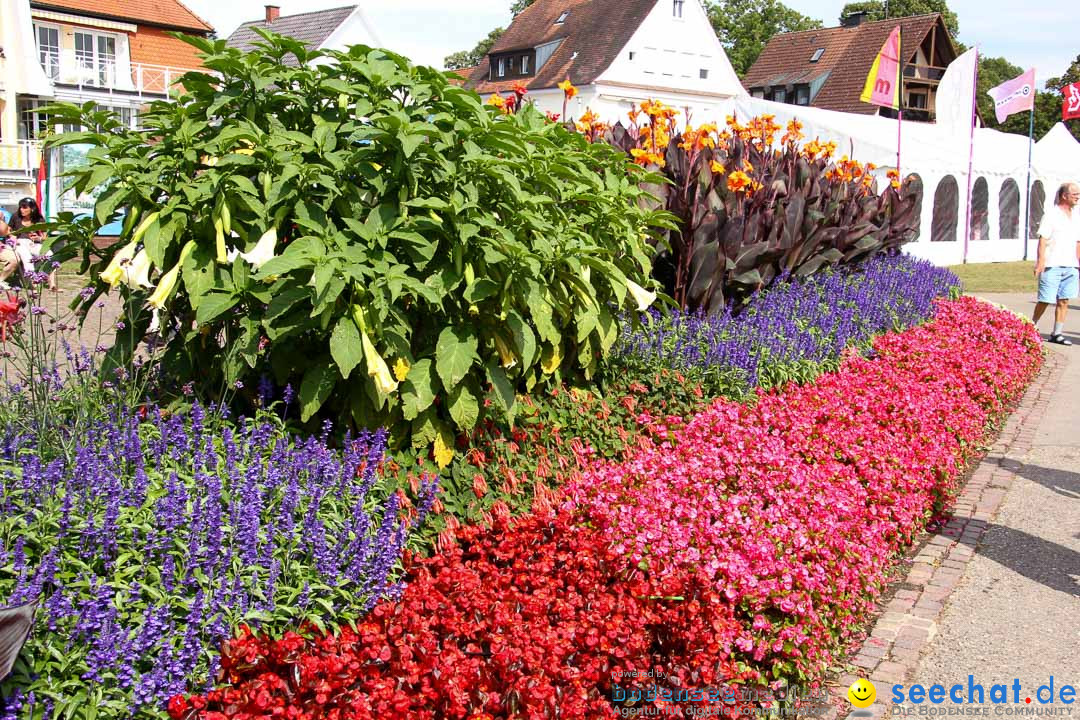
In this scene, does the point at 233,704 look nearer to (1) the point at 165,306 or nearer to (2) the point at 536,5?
(1) the point at 165,306

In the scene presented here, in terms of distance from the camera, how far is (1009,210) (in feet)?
84.8

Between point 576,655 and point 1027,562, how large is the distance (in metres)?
2.80

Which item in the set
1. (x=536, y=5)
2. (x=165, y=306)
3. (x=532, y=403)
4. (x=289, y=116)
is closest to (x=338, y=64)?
(x=289, y=116)

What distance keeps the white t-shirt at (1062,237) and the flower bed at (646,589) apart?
6565 millimetres

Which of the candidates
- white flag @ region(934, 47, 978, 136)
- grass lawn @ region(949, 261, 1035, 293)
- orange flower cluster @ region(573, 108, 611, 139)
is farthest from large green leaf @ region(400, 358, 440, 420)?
white flag @ region(934, 47, 978, 136)

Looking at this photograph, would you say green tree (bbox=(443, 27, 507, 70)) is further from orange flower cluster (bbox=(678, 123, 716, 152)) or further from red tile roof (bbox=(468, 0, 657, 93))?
orange flower cluster (bbox=(678, 123, 716, 152))

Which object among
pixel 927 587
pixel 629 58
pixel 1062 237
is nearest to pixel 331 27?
pixel 629 58

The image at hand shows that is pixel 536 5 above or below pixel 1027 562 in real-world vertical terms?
above

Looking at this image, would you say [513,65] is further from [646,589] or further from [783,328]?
[646,589]

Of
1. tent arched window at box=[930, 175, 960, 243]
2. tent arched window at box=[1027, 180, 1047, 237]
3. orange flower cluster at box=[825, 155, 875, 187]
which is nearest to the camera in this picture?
orange flower cluster at box=[825, 155, 875, 187]

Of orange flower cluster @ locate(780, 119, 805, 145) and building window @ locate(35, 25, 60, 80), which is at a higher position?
building window @ locate(35, 25, 60, 80)

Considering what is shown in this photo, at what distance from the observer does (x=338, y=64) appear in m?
4.04

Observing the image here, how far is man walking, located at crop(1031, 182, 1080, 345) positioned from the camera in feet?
34.3

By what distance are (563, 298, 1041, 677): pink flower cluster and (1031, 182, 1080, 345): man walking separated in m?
4.90
